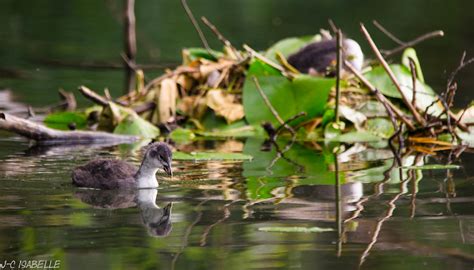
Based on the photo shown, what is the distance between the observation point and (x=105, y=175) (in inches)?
342

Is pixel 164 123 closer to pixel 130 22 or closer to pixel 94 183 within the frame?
pixel 94 183

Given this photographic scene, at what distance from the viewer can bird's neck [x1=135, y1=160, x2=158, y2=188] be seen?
8578 millimetres

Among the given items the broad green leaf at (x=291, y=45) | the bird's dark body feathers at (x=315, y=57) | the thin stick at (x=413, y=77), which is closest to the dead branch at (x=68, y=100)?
the broad green leaf at (x=291, y=45)

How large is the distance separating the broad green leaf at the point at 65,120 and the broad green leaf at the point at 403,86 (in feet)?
9.69

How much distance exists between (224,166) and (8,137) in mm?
2676

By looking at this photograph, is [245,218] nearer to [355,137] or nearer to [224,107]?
[355,137]

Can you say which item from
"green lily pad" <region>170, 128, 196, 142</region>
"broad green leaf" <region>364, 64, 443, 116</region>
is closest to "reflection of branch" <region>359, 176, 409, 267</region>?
"broad green leaf" <region>364, 64, 443, 116</region>

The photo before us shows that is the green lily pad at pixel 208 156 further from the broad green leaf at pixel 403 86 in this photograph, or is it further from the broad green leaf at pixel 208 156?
the broad green leaf at pixel 403 86

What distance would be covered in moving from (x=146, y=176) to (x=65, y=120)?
4.09m

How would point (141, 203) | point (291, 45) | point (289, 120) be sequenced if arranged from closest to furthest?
point (141, 203) → point (289, 120) → point (291, 45)

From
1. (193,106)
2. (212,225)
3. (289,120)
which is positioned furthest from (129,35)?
(212,225)

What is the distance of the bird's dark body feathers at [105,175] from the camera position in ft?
28.4

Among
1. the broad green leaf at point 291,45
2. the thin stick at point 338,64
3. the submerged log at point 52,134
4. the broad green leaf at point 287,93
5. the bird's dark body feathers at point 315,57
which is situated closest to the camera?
the thin stick at point 338,64

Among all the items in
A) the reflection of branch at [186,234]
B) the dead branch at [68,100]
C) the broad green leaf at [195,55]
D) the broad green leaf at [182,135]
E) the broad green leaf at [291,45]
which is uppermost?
the broad green leaf at [291,45]
